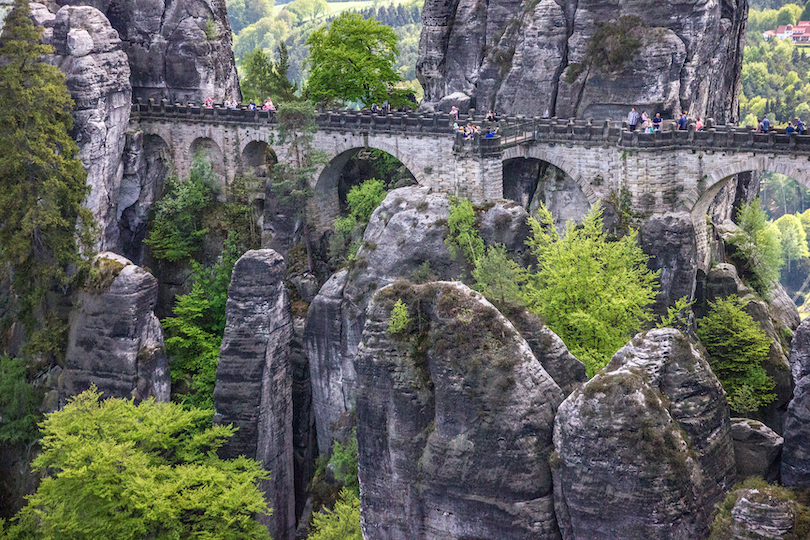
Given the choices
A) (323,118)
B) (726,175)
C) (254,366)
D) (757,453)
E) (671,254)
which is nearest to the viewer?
(757,453)

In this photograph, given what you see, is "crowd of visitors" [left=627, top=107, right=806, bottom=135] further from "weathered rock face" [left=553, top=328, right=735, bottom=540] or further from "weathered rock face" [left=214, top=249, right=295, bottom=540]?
"weathered rock face" [left=553, top=328, right=735, bottom=540]

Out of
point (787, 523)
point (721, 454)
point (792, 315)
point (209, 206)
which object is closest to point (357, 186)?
point (209, 206)

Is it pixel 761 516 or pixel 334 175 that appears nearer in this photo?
pixel 761 516

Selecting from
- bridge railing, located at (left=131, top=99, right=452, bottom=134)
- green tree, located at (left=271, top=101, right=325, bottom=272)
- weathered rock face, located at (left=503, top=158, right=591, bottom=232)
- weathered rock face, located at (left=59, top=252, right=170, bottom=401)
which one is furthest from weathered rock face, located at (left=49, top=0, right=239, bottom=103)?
weathered rock face, located at (left=503, top=158, right=591, bottom=232)

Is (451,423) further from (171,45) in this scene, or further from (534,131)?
(171,45)

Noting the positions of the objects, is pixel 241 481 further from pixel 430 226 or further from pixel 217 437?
pixel 430 226

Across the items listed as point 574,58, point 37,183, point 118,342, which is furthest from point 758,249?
point 37,183
